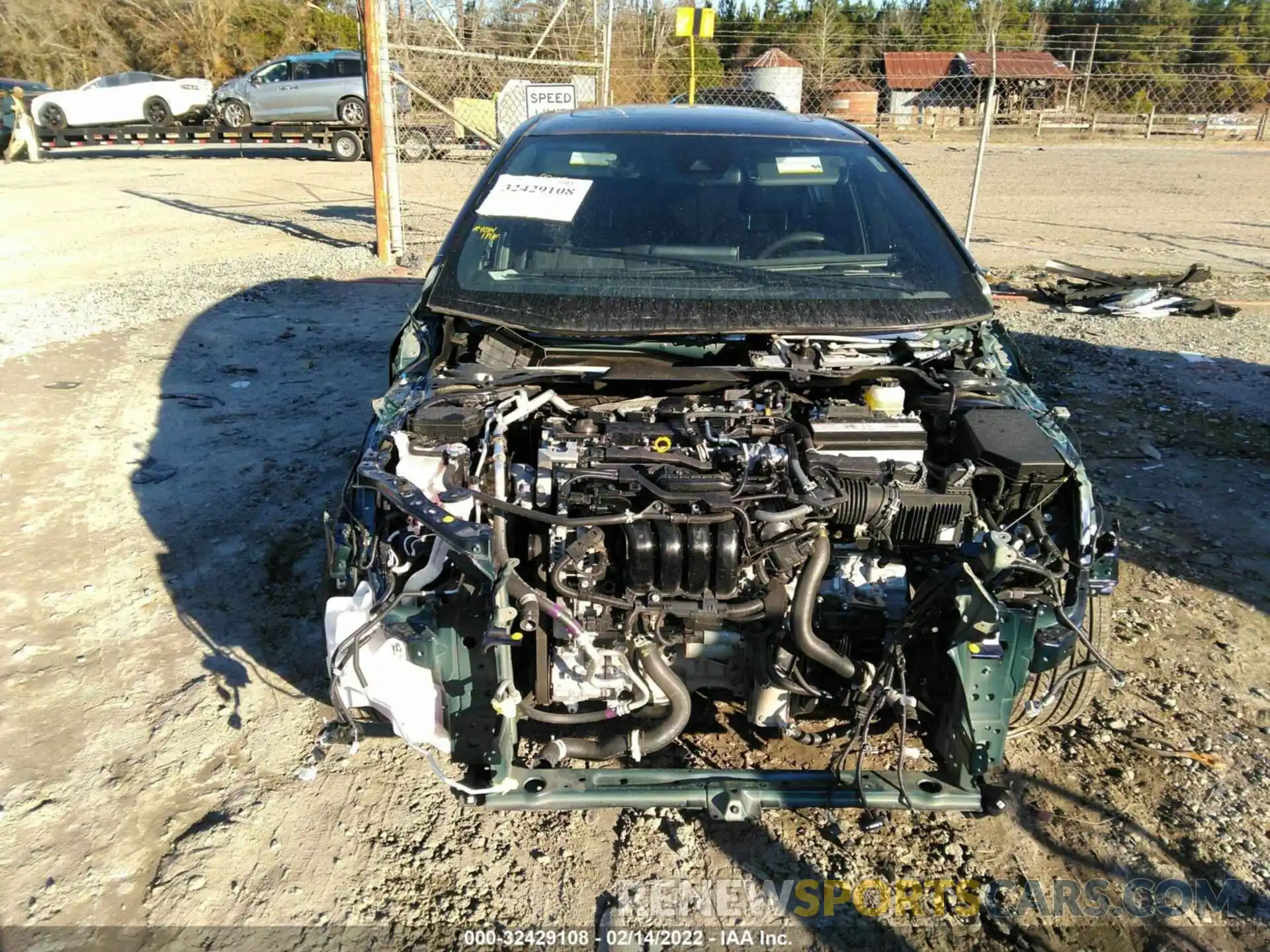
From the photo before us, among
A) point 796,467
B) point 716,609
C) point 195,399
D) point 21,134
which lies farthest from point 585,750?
point 21,134

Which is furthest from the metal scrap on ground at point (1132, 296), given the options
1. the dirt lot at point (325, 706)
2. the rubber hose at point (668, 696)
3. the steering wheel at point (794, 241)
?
the rubber hose at point (668, 696)

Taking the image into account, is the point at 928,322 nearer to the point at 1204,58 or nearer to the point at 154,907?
the point at 154,907

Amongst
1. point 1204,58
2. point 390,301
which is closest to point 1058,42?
point 1204,58

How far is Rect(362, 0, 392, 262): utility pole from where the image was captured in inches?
299

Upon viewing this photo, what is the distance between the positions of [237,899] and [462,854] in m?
0.59

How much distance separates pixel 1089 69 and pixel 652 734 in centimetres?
2604

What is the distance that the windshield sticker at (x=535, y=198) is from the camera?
324 cm

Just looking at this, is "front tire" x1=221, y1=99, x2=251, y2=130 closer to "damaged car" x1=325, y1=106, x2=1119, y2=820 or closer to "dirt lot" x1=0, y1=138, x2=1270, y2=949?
"dirt lot" x1=0, y1=138, x2=1270, y2=949

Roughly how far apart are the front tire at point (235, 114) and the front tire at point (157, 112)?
1631mm

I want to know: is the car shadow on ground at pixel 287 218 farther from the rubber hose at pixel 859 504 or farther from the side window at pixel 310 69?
the rubber hose at pixel 859 504

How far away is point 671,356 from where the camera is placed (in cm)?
285

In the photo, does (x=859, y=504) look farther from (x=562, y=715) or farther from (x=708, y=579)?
(x=562, y=715)

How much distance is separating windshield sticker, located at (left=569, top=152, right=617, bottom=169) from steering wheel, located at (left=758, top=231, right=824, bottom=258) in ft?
2.59

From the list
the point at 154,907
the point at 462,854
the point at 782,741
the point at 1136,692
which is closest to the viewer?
the point at 154,907
